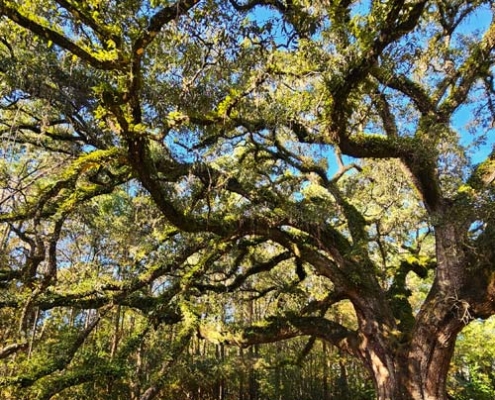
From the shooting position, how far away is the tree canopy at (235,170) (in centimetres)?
334

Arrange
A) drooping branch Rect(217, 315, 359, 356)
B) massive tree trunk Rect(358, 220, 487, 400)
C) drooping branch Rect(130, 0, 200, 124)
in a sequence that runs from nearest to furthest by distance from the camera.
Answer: drooping branch Rect(130, 0, 200, 124)
massive tree trunk Rect(358, 220, 487, 400)
drooping branch Rect(217, 315, 359, 356)

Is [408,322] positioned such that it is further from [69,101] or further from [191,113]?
[69,101]

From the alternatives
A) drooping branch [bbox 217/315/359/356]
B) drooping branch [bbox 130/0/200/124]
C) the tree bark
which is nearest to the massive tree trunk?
the tree bark

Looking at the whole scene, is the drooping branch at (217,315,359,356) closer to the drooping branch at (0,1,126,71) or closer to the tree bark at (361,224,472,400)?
the tree bark at (361,224,472,400)

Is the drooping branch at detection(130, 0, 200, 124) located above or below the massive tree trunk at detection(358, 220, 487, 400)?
above

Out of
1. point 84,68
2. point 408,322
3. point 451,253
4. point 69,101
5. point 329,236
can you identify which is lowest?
point 408,322

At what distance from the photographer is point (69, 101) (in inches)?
164

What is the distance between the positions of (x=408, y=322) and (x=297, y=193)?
284 centimetres

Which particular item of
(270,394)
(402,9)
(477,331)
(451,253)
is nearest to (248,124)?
(402,9)

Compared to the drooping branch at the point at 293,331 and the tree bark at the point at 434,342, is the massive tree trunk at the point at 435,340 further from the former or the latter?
the drooping branch at the point at 293,331

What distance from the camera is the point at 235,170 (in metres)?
7.38

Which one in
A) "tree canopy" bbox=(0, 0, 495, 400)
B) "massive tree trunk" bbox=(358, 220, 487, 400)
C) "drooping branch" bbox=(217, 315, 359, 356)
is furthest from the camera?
"drooping branch" bbox=(217, 315, 359, 356)

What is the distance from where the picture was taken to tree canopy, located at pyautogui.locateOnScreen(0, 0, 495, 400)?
334 cm

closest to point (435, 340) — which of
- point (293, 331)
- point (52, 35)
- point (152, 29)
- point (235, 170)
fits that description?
point (293, 331)
